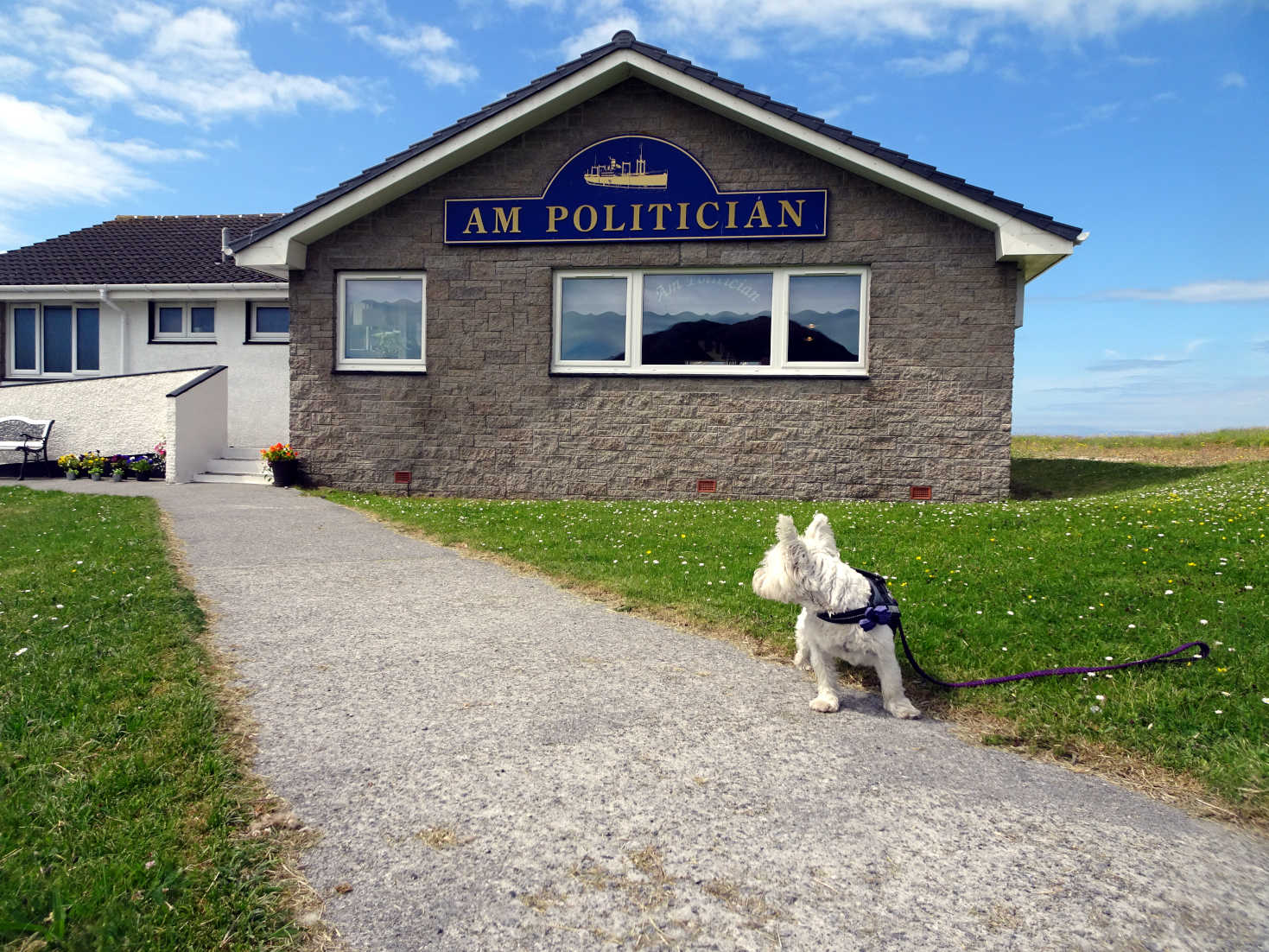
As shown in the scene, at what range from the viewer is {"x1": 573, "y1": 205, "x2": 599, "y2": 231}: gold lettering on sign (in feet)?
42.6

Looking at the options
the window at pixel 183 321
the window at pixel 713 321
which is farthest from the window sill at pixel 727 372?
the window at pixel 183 321

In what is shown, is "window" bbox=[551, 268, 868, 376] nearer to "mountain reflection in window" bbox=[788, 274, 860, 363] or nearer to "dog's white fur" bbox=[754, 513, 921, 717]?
"mountain reflection in window" bbox=[788, 274, 860, 363]

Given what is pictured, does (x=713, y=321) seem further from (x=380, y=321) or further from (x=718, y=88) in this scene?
(x=380, y=321)

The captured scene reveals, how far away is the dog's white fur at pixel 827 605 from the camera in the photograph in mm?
3707

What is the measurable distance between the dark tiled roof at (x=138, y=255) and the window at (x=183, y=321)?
0.67 metres

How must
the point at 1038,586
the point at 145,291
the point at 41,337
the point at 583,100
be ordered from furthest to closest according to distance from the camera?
the point at 41,337 < the point at 145,291 < the point at 583,100 < the point at 1038,586

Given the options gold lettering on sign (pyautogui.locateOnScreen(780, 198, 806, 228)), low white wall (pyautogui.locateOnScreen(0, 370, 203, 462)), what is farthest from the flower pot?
gold lettering on sign (pyautogui.locateOnScreen(780, 198, 806, 228))

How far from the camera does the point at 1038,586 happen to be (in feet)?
19.1

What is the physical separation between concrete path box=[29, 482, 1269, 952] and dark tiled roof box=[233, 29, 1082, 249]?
372 inches

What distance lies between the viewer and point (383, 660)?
448 centimetres

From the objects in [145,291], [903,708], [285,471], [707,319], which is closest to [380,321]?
[285,471]

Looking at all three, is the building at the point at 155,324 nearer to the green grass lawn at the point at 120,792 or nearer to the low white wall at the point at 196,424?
the low white wall at the point at 196,424

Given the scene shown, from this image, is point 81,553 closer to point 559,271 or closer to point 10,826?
point 10,826

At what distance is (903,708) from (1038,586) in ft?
8.47
